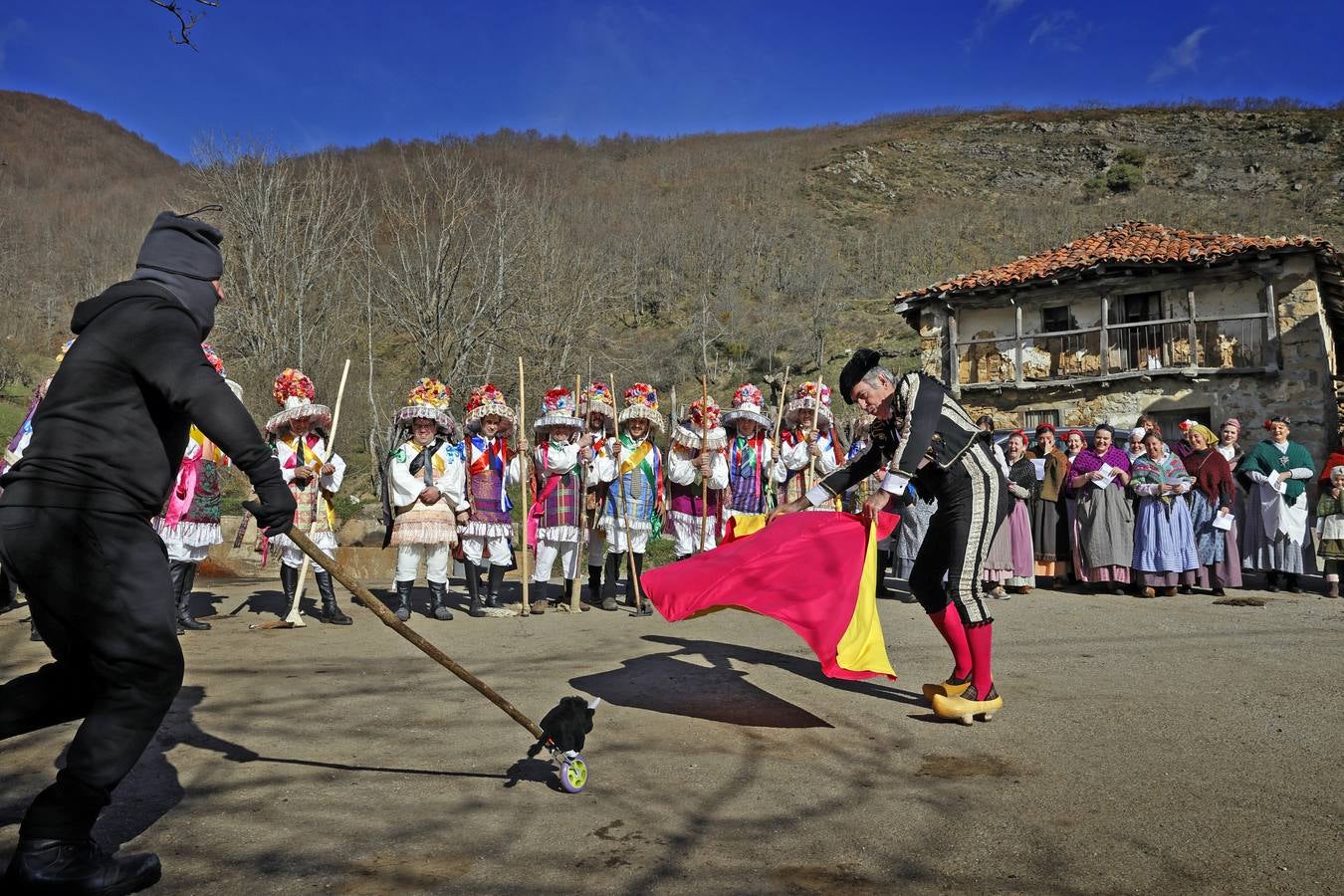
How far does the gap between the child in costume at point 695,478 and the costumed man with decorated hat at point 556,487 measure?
0.97m

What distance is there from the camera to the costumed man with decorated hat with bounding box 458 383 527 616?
8547 mm

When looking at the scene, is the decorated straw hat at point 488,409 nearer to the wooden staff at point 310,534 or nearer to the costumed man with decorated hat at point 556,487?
the costumed man with decorated hat at point 556,487

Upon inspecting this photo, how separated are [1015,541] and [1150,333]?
736 inches

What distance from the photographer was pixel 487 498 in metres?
8.58

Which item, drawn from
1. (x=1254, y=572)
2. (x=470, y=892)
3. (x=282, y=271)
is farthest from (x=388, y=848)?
(x=282, y=271)

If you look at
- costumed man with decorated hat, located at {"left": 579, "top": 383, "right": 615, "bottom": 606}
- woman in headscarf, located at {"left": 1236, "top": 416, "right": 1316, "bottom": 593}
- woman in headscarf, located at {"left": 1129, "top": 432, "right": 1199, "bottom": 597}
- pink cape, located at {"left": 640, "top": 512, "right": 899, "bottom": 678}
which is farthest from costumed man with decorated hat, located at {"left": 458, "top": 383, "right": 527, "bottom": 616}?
woman in headscarf, located at {"left": 1236, "top": 416, "right": 1316, "bottom": 593}

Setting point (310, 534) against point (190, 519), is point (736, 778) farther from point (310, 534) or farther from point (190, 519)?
point (190, 519)

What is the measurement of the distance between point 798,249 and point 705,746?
5496cm

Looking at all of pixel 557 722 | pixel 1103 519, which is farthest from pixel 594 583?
pixel 557 722

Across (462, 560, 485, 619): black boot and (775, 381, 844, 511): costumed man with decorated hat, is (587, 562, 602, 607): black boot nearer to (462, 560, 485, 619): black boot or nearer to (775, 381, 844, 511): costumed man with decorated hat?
(462, 560, 485, 619): black boot

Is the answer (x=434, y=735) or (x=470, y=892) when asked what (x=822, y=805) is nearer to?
(x=470, y=892)

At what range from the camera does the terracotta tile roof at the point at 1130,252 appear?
23.4 meters

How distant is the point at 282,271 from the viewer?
24016mm

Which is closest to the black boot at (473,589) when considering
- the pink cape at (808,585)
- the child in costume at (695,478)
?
the child in costume at (695,478)
